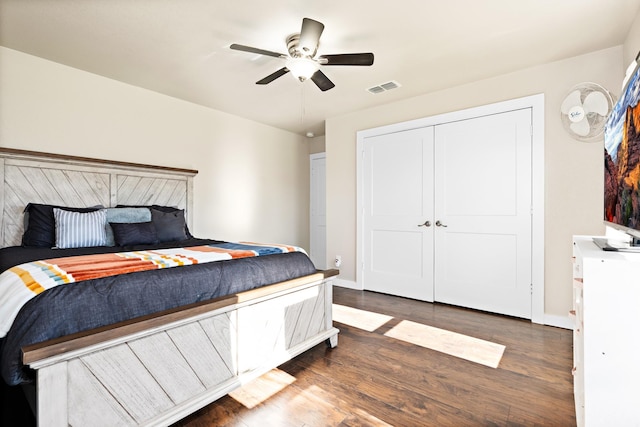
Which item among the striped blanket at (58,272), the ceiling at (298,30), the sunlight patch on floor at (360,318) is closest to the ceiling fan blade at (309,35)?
the ceiling at (298,30)

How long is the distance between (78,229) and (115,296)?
1.65 m

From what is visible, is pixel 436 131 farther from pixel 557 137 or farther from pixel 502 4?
pixel 502 4

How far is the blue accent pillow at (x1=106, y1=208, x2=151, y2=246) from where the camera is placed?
9.28 ft

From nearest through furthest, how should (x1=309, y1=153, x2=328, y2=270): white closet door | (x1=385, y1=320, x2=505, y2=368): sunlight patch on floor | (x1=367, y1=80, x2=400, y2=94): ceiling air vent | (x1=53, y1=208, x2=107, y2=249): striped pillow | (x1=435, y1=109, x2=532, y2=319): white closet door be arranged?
(x1=385, y1=320, x2=505, y2=368): sunlight patch on floor < (x1=53, y1=208, x2=107, y2=249): striped pillow < (x1=435, y1=109, x2=532, y2=319): white closet door < (x1=367, y1=80, x2=400, y2=94): ceiling air vent < (x1=309, y1=153, x2=328, y2=270): white closet door

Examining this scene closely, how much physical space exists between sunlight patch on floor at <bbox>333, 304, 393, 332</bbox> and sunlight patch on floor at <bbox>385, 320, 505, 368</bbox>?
18 centimetres

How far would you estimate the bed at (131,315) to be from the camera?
121cm

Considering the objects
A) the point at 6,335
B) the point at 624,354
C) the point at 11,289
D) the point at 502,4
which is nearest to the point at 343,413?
the point at 624,354

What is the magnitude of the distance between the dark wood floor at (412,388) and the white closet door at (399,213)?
1.18m

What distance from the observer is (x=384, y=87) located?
137 inches

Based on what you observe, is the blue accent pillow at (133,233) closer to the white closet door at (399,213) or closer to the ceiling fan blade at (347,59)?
the ceiling fan blade at (347,59)

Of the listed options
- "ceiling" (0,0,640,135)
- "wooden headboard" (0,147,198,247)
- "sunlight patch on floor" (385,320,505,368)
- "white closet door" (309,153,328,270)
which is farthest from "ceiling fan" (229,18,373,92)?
"white closet door" (309,153,328,270)

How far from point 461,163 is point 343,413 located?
282 cm

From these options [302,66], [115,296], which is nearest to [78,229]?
[115,296]

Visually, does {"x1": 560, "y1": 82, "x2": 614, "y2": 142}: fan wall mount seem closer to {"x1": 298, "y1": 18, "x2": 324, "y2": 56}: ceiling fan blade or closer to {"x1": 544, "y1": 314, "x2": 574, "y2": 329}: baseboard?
{"x1": 544, "y1": 314, "x2": 574, "y2": 329}: baseboard
